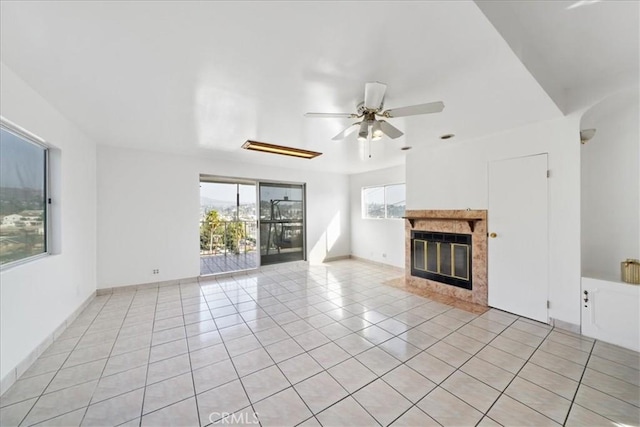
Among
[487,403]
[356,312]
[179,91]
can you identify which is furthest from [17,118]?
[487,403]

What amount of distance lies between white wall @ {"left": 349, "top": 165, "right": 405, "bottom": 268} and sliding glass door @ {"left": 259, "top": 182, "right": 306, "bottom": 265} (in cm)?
155

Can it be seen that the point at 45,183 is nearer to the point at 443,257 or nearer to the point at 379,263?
the point at 443,257

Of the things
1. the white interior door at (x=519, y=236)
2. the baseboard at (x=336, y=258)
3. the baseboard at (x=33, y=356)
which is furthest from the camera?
the baseboard at (x=336, y=258)

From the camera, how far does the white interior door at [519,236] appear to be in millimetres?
2791

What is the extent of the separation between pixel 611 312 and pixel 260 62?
4008mm

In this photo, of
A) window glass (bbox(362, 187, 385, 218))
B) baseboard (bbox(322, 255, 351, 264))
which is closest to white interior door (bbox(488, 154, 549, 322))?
window glass (bbox(362, 187, 385, 218))

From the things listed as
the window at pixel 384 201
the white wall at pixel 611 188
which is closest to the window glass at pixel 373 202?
the window at pixel 384 201

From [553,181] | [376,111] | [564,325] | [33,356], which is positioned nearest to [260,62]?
[376,111]

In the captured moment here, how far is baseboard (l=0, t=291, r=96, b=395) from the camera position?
175 centimetres

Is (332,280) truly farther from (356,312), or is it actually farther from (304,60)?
(304,60)

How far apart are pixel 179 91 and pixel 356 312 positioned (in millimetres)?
3187

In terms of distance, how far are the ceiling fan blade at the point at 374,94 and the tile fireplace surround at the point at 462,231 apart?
2.42 m

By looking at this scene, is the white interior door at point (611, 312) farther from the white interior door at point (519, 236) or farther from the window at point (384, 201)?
the window at point (384, 201)

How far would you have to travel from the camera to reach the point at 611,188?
2645 millimetres
